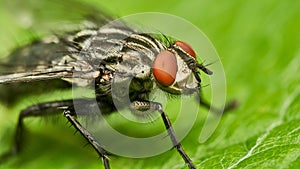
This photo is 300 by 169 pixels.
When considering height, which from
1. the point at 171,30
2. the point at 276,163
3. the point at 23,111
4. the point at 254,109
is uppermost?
the point at 171,30


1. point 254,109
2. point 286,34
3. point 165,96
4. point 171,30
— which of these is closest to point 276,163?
point 165,96

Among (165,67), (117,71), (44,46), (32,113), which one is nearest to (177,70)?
(165,67)

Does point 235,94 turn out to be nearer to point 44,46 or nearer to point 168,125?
point 168,125

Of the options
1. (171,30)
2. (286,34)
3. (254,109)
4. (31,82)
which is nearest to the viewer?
(31,82)

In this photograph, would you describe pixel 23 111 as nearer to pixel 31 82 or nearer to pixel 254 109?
pixel 31 82

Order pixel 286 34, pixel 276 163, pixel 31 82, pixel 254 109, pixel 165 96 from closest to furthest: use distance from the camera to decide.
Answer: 1. pixel 276 163
2. pixel 165 96
3. pixel 31 82
4. pixel 254 109
5. pixel 286 34

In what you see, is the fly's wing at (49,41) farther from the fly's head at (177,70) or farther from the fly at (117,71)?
the fly's head at (177,70)

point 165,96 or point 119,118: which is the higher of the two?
point 119,118
